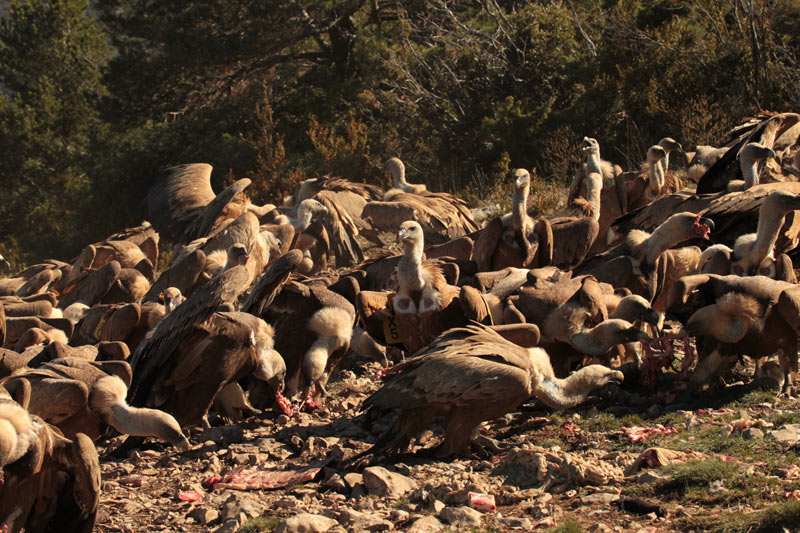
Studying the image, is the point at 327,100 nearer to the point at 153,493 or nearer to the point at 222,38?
the point at 222,38

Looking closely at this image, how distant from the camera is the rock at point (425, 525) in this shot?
4.80m

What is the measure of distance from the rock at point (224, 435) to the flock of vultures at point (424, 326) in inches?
8.9

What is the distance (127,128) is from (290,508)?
68.7 feet

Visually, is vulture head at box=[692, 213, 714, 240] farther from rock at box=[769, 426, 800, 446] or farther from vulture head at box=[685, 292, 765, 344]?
rock at box=[769, 426, 800, 446]

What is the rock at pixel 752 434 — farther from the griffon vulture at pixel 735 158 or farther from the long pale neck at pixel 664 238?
the griffon vulture at pixel 735 158

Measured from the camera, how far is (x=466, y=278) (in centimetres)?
955

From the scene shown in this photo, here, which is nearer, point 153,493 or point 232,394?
point 153,493

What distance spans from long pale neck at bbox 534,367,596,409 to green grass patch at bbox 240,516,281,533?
6.79 feet

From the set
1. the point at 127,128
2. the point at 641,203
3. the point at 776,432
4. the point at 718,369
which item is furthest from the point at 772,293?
the point at 127,128

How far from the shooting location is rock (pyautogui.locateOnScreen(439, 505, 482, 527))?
487 centimetres

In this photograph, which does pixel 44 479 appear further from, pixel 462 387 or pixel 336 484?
pixel 462 387

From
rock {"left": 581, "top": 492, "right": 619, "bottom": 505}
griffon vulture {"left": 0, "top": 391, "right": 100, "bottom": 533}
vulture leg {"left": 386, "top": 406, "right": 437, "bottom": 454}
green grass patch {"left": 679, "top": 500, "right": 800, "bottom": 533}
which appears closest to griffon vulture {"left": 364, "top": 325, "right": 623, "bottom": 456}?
vulture leg {"left": 386, "top": 406, "right": 437, "bottom": 454}

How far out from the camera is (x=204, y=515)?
5.32 metres

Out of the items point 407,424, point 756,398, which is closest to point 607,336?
point 756,398
